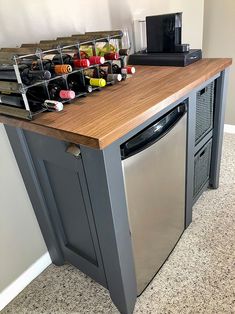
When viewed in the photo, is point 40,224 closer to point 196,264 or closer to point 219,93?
point 196,264

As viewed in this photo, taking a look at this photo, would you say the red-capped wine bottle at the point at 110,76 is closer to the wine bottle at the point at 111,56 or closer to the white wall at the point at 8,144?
the wine bottle at the point at 111,56

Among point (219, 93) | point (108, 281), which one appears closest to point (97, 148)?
point (108, 281)

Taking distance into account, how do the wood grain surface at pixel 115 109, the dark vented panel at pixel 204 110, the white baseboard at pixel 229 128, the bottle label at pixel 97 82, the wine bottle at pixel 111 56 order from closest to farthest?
1. the wood grain surface at pixel 115 109
2. the bottle label at pixel 97 82
3. the wine bottle at pixel 111 56
4. the dark vented panel at pixel 204 110
5. the white baseboard at pixel 229 128

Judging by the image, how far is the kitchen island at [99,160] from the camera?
829 mm

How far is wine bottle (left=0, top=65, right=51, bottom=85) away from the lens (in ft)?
2.80

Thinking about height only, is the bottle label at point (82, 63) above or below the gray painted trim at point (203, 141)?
above

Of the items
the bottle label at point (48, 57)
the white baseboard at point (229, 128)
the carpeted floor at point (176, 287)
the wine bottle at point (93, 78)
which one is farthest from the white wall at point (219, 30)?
the bottle label at point (48, 57)

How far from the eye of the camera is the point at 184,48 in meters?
1.47

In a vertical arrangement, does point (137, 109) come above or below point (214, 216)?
above

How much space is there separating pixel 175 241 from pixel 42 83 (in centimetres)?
109

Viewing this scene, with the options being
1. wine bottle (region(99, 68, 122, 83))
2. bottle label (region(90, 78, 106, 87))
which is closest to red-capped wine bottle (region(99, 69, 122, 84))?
wine bottle (region(99, 68, 122, 83))

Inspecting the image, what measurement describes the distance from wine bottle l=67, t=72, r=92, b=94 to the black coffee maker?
0.64 meters

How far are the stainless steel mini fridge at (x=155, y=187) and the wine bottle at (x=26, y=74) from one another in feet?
1.13

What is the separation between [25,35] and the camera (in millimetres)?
1146
